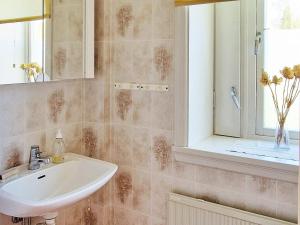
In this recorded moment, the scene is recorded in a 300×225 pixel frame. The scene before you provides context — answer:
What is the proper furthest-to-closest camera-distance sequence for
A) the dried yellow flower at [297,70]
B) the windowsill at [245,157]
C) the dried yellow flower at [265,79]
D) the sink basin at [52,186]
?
the dried yellow flower at [265,79] → the dried yellow flower at [297,70] → the windowsill at [245,157] → the sink basin at [52,186]

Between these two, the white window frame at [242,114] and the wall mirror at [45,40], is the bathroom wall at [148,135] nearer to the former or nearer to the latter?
the white window frame at [242,114]

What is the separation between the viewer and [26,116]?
1.69m

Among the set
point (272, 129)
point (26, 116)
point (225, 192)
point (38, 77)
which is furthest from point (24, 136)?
point (272, 129)

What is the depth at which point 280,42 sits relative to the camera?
1.81 m

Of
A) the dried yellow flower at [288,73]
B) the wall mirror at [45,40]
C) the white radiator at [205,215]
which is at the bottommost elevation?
the white radiator at [205,215]

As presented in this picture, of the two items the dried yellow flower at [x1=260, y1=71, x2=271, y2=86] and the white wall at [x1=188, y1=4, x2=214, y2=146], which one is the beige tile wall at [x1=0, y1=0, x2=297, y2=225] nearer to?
the white wall at [x1=188, y1=4, x2=214, y2=146]

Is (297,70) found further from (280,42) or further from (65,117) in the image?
(65,117)

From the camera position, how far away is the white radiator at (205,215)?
5.13ft

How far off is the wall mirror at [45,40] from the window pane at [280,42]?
952mm

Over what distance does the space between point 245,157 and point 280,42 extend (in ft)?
2.17

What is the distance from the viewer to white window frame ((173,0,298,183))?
152 cm

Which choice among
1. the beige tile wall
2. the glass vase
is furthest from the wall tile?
the glass vase

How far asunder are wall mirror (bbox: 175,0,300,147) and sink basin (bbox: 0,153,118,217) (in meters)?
0.52

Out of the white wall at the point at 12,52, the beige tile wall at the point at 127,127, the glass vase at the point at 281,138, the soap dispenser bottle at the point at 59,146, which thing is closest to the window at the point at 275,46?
the glass vase at the point at 281,138
